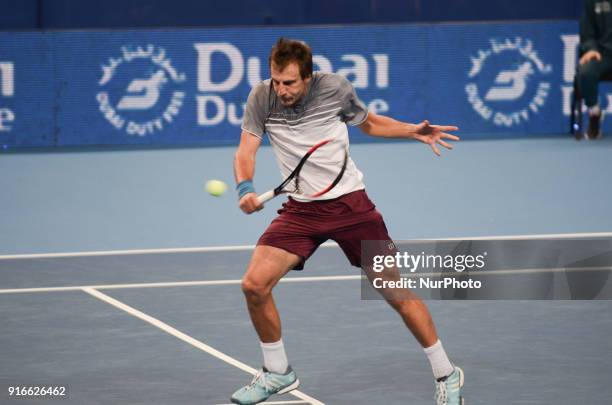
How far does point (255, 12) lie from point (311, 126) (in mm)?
11042

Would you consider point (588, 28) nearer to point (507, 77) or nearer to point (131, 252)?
point (507, 77)

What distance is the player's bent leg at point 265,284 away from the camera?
548cm

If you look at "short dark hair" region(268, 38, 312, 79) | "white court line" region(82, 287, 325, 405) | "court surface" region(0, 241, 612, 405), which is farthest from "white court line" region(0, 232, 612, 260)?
"short dark hair" region(268, 38, 312, 79)

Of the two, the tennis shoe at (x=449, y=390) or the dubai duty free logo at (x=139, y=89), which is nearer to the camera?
the tennis shoe at (x=449, y=390)

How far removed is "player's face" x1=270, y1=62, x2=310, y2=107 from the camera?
17.9ft

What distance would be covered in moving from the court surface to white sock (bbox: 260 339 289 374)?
0.19 meters

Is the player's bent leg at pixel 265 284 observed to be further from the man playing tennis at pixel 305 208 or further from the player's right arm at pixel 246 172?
the player's right arm at pixel 246 172

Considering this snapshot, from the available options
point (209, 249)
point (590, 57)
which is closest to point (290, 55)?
point (209, 249)

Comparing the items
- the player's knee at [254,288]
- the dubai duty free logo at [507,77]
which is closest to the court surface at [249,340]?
the player's knee at [254,288]

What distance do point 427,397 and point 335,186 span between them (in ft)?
3.31

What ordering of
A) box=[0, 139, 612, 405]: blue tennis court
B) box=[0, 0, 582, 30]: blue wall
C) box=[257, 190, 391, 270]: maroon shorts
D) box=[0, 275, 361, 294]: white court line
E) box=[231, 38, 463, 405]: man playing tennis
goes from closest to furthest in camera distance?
box=[231, 38, 463, 405]: man playing tennis, box=[257, 190, 391, 270]: maroon shorts, box=[0, 139, 612, 405]: blue tennis court, box=[0, 275, 361, 294]: white court line, box=[0, 0, 582, 30]: blue wall

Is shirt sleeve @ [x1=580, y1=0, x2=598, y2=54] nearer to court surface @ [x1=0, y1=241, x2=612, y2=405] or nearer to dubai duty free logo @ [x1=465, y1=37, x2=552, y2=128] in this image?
dubai duty free logo @ [x1=465, y1=37, x2=552, y2=128]

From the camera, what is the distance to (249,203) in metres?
5.45

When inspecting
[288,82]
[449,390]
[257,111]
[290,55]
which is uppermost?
[290,55]
